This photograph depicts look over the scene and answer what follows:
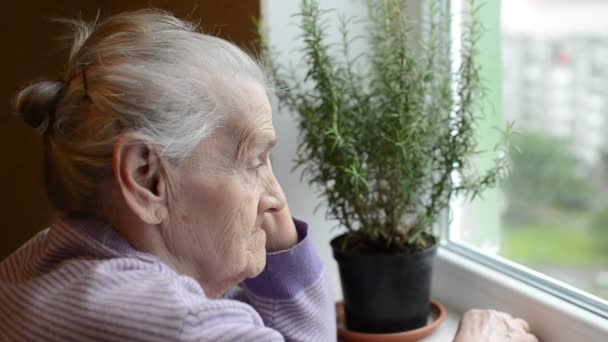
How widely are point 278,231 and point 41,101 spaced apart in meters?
0.45

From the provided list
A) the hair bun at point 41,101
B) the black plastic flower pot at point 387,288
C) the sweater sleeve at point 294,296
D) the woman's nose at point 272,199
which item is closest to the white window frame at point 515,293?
the black plastic flower pot at point 387,288

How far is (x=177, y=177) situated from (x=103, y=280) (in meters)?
0.15

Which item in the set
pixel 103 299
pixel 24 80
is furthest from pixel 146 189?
pixel 24 80

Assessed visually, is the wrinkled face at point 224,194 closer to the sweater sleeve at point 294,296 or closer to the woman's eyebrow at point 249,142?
the woman's eyebrow at point 249,142

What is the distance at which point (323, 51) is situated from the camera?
111 cm

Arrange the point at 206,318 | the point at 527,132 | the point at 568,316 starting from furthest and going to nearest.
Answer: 1. the point at 527,132
2. the point at 568,316
3. the point at 206,318

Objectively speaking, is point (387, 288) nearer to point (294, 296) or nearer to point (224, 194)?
point (294, 296)

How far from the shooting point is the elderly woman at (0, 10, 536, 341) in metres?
0.72

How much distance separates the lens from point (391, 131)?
3.58 feet

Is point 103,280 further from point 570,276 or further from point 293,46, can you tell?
point 570,276

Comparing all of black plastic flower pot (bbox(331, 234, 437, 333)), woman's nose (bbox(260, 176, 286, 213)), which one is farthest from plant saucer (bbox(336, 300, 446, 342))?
woman's nose (bbox(260, 176, 286, 213))

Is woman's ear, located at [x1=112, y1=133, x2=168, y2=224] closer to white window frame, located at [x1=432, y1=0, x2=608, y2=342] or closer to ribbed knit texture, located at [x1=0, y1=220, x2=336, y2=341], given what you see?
ribbed knit texture, located at [x1=0, y1=220, x2=336, y2=341]

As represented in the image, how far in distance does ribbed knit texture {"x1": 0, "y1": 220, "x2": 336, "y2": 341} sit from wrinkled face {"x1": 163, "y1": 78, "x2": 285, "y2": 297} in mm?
64

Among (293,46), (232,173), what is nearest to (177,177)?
(232,173)
